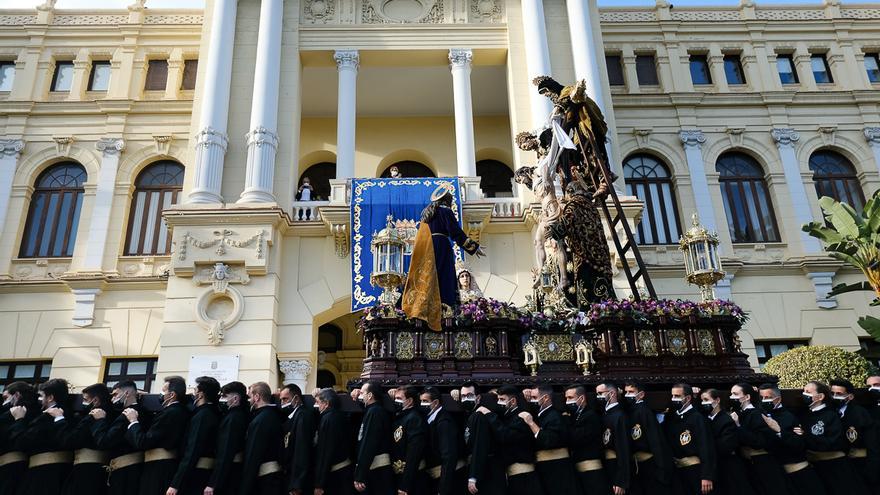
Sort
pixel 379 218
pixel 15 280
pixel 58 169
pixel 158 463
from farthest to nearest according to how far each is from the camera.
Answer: pixel 58 169 < pixel 15 280 < pixel 379 218 < pixel 158 463

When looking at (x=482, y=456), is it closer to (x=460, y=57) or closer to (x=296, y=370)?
(x=296, y=370)

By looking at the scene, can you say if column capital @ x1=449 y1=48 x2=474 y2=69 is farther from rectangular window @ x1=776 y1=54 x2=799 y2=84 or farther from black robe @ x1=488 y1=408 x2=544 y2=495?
black robe @ x1=488 y1=408 x2=544 y2=495

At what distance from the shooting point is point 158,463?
22.0 feet

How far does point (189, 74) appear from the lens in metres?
23.0

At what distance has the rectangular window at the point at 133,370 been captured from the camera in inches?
742

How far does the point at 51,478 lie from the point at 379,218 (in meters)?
11.1

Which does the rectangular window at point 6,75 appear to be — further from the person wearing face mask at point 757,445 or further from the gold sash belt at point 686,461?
the person wearing face mask at point 757,445

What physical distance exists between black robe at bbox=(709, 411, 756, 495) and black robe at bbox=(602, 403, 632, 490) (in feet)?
2.95

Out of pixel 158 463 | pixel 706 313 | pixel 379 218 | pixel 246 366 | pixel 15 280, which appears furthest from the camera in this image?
pixel 15 280

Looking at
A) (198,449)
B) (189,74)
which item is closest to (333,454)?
(198,449)

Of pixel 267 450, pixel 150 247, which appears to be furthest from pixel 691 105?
pixel 267 450

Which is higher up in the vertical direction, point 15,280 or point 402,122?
point 402,122

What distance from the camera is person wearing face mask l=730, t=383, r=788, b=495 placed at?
698 centimetres

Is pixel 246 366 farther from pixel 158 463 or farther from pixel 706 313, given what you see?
pixel 706 313
